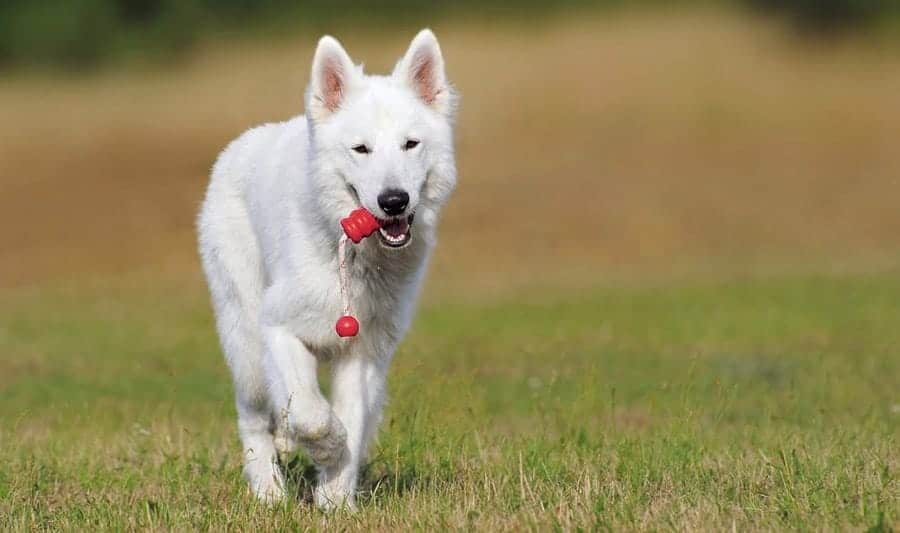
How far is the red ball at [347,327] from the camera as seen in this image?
6188 mm

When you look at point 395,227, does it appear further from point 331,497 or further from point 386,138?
point 331,497

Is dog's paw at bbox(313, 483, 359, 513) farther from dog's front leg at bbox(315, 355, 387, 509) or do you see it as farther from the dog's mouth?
the dog's mouth

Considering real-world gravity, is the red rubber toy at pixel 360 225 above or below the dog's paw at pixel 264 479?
above

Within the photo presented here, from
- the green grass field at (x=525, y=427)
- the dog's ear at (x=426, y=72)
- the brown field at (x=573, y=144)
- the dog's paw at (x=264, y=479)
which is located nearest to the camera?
the green grass field at (x=525, y=427)

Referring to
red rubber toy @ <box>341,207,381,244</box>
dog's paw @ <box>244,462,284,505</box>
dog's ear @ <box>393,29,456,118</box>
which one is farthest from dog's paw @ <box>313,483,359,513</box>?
dog's ear @ <box>393,29,456,118</box>

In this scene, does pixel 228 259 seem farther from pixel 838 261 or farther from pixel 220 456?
pixel 838 261

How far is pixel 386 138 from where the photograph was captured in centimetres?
612

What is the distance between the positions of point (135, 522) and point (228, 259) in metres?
1.79

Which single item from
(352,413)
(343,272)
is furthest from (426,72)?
(352,413)

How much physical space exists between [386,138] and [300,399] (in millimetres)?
1208

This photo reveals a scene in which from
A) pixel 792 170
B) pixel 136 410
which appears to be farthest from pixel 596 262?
pixel 136 410

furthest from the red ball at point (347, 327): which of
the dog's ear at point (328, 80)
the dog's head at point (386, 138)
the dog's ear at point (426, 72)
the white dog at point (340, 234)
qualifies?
the dog's ear at point (426, 72)

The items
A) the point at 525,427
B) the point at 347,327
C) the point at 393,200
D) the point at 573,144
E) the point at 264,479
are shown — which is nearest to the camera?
the point at 393,200

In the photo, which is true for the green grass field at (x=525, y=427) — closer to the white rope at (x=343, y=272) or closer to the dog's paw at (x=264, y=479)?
the dog's paw at (x=264, y=479)
